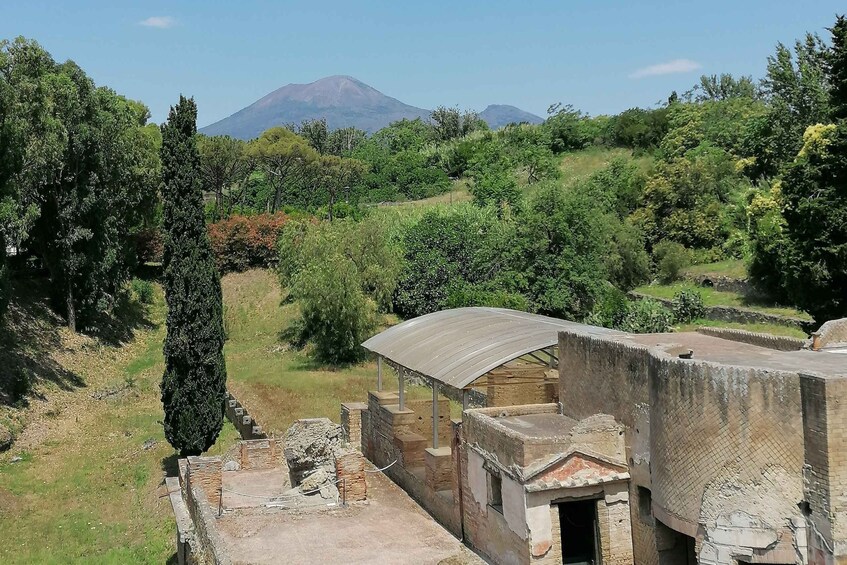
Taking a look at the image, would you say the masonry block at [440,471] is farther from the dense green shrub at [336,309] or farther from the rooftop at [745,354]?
the dense green shrub at [336,309]

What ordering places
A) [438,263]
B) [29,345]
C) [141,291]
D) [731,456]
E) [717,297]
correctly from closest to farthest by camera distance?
[731,456] → [29,345] → [717,297] → [438,263] → [141,291]

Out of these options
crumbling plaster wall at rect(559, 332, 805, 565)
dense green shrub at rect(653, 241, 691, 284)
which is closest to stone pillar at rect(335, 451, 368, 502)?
crumbling plaster wall at rect(559, 332, 805, 565)

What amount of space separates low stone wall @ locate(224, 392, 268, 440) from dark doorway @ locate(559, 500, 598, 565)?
11975 millimetres

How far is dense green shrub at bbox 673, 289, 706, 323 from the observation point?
119 ft

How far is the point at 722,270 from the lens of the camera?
42.0m

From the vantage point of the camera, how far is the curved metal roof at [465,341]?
15.3 meters

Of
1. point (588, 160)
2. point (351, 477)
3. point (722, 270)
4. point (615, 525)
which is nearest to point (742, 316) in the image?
point (722, 270)

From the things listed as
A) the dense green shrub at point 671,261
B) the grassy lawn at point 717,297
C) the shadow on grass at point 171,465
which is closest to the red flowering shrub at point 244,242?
the grassy lawn at point 717,297

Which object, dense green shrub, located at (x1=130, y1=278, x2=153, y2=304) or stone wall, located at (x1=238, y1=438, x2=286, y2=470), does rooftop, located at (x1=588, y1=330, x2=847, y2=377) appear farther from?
dense green shrub, located at (x1=130, y1=278, x2=153, y2=304)

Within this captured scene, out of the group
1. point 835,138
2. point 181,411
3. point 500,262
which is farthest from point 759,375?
point 500,262

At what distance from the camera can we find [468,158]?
78.9 meters

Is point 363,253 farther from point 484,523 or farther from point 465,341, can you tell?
point 484,523

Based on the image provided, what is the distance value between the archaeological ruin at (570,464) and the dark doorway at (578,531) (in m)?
0.03

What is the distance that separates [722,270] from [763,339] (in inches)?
1136
